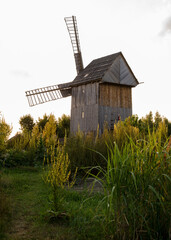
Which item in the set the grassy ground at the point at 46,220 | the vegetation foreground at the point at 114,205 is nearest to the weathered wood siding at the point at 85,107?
the vegetation foreground at the point at 114,205

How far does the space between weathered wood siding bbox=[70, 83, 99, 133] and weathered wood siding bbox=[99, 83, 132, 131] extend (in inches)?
18.1

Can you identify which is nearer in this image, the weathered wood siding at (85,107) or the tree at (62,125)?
the weathered wood siding at (85,107)

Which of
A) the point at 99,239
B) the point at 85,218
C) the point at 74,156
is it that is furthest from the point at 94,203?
the point at 74,156

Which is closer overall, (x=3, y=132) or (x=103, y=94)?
(x=3, y=132)

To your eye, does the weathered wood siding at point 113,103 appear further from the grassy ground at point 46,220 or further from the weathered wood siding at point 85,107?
the grassy ground at point 46,220

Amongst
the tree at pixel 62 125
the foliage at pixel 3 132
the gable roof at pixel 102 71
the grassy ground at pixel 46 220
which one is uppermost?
the gable roof at pixel 102 71

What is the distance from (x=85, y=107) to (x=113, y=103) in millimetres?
2198

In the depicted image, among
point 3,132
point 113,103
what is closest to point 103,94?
point 113,103

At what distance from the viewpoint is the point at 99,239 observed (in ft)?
11.1

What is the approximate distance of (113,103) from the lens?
19391 mm

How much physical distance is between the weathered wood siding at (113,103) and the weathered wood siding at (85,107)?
0.46 metres

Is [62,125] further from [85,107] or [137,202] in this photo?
[137,202]

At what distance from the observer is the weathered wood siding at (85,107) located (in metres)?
18.7

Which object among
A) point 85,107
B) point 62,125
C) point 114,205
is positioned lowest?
point 114,205
